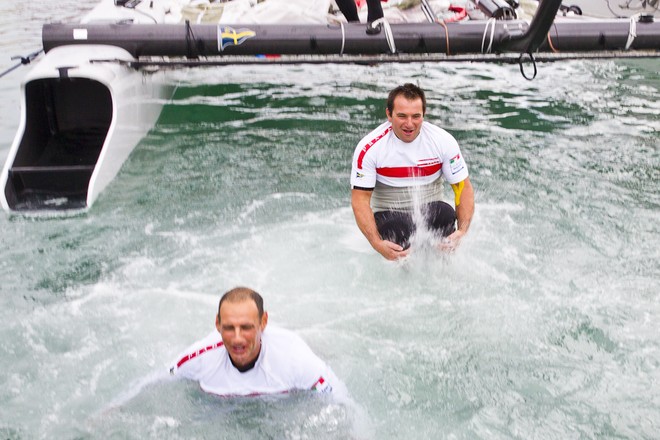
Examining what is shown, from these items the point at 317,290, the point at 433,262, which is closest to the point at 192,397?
the point at 317,290

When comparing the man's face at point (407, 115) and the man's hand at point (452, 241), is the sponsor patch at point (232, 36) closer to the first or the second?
the man's face at point (407, 115)

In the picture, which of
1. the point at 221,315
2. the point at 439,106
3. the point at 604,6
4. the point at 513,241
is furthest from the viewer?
the point at 604,6

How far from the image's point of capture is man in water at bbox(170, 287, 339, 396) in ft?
9.43

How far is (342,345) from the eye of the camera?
385 centimetres

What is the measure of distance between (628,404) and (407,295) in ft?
4.56

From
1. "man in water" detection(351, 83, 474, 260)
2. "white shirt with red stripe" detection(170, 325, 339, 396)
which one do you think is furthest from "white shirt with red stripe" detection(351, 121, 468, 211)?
"white shirt with red stripe" detection(170, 325, 339, 396)

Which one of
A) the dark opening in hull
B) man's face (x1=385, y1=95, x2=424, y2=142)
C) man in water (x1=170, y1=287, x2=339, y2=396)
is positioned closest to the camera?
man in water (x1=170, y1=287, x2=339, y2=396)

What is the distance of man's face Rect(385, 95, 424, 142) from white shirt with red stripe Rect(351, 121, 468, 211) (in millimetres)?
138

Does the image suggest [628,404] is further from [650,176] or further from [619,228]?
[650,176]

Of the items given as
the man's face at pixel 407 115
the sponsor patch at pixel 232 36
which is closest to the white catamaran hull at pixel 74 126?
the sponsor patch at pixel 232 36

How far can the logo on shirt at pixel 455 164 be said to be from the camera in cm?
432

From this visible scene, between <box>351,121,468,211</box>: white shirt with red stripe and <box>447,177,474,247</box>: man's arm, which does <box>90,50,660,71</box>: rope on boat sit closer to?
<box>351,121,468,211</box>: white shirt with red stripe

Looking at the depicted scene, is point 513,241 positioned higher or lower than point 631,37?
lower

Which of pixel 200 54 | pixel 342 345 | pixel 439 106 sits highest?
pixel 200 54
